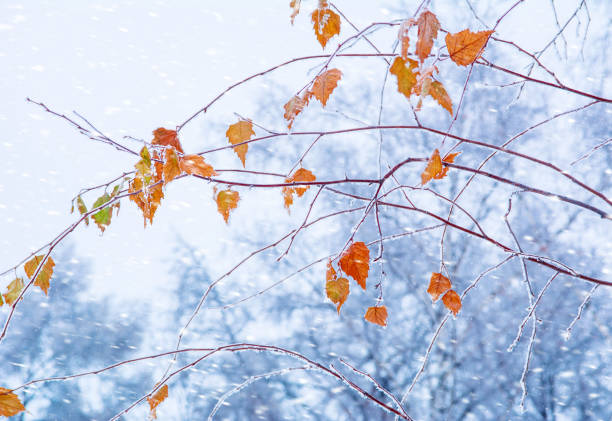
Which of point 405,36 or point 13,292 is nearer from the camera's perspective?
point 405,36

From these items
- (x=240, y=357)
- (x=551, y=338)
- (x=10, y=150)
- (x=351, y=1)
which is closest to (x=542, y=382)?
(x=551, y=338)

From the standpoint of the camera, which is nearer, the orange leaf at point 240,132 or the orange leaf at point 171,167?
the orange leaf at point 171,167

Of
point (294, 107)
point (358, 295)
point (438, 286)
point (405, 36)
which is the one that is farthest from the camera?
point (358, 295)

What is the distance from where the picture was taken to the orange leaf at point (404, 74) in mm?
588

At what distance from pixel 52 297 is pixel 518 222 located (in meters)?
4.42

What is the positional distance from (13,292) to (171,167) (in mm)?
308

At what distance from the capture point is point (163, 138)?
2.27ft

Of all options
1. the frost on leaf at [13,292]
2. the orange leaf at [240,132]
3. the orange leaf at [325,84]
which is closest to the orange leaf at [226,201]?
the orange leaf at [240,132]

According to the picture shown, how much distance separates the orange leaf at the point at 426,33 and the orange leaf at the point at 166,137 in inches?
13.1

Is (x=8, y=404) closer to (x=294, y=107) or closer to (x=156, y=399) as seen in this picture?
(x=156, y=399)

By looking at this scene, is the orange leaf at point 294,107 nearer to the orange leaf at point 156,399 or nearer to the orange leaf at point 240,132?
the orange leaf at point 240,132

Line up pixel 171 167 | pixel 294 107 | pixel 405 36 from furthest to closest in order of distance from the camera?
pixel 294 107
pixel 171 167
pixel 405 36

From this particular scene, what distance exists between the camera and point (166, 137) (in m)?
0.70

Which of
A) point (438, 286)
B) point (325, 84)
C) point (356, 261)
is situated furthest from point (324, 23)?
point (438, 286)
